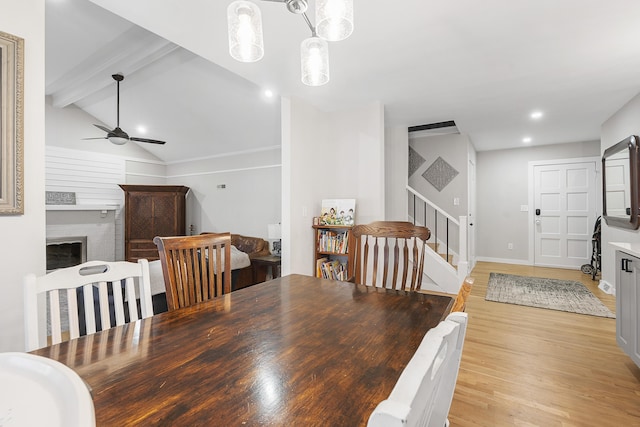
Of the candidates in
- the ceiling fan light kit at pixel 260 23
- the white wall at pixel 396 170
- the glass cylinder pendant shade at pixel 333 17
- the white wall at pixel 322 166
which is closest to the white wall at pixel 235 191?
the white wall at pixel 322 166

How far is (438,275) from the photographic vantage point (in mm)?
3859

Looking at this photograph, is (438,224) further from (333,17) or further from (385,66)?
(333,17)

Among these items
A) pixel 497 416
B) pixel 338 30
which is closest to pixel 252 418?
pixel 338 30

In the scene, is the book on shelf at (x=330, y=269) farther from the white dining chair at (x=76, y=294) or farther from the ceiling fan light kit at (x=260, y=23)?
the ceiling fan light kit at (x=260, y=23)

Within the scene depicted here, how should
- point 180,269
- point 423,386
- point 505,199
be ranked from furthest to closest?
point 505,199 < point 180,269 < point 423,386

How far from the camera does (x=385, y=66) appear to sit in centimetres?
259

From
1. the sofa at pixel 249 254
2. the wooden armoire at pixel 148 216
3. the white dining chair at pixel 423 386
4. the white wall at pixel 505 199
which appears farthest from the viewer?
the wooden armoire at pixel 148 216

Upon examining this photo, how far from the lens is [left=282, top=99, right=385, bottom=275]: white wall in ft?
10.3

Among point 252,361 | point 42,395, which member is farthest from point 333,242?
point 42,395

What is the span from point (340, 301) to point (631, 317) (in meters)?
2.10

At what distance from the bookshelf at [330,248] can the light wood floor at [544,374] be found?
142cm

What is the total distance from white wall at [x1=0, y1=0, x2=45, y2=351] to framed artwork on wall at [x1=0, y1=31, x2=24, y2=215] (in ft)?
0.10

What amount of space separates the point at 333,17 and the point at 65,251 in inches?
264

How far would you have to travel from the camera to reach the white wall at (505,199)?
5859 mm
